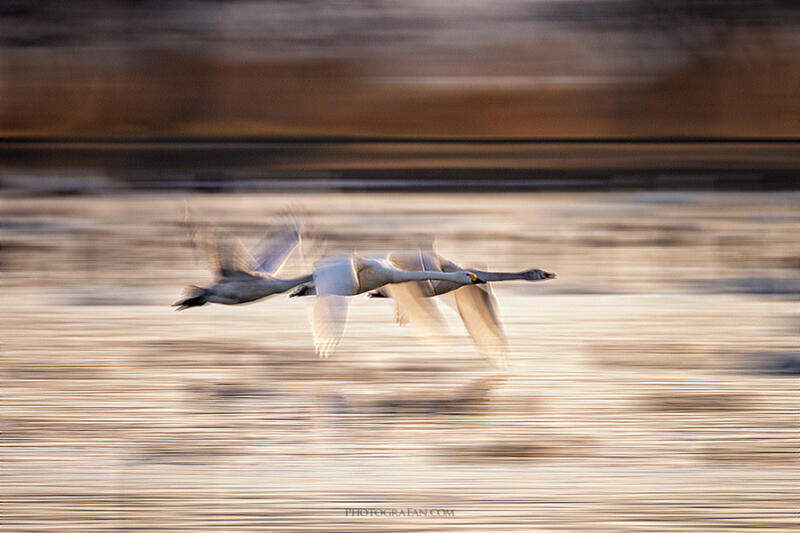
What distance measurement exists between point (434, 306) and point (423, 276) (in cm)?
41

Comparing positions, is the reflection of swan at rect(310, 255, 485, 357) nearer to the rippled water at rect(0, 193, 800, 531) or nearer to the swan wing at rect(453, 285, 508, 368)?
the swan wing at rect(453, 285, 508, 368)

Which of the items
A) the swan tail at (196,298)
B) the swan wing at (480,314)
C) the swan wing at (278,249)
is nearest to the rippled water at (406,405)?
the swan wing at (480,314)

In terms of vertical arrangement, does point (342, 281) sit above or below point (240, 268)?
below

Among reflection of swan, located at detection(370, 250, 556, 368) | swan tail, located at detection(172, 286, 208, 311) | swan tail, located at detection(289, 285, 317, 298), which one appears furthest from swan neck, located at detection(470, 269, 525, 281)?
swan tail, located at detection(172, 286, 208, 311)

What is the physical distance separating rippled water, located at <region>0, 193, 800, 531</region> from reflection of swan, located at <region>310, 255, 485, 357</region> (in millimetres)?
608

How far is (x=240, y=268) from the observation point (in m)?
5.84

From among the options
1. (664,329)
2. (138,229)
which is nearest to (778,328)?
(664,329)

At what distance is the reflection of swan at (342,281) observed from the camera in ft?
16.9

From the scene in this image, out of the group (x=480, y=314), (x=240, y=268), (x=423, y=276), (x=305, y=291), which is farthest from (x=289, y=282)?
(x=480, y=314)

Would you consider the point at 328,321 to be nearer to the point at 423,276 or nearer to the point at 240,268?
the point at 240,268

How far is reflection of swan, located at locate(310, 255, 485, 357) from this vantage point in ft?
16.9

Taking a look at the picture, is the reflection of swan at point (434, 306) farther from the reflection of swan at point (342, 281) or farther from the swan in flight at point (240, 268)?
the swan in flight at point (240, 268)

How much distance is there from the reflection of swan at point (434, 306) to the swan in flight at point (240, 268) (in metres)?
0.43

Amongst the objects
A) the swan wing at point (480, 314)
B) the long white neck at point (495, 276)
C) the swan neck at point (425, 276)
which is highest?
the swan neck at point (425, 276)
